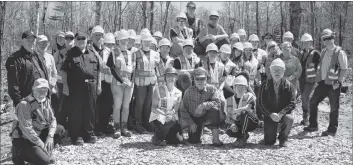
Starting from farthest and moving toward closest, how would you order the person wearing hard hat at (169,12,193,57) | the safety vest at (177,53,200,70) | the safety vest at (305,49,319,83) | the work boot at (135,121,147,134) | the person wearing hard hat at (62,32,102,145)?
the person wearing hard hat at (169,12,193,57) → the safety vest at (305,49,319,83) → the work boot at (135,121,147,134) → the safety vest at (177,53,200,70) → the person wearing hard hat at (62,32,102,145)

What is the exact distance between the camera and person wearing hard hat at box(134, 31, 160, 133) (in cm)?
739

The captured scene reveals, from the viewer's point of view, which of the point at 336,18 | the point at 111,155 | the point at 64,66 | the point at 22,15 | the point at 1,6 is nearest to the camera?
the point at 111,155

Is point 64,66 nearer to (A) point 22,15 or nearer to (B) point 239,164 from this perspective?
(B) point 239,164

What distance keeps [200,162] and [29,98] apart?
8.64 ft

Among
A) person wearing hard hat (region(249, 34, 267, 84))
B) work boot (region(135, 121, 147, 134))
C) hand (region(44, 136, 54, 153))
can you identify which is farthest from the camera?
person wearing hard hat (region(249, 34, 267, 84))

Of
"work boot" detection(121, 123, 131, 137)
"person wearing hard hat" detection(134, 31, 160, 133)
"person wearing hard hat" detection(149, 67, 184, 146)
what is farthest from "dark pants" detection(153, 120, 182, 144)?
"person wearing hard hat" detection(134, 31, 160, 133)

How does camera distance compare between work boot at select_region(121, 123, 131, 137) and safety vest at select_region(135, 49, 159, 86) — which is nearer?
work boot at select_region(121, 123, 131, 137)

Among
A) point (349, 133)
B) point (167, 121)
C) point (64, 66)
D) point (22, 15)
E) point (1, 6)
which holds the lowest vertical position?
point (349, 133)

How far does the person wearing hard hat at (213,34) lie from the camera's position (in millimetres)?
8898

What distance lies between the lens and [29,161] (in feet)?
17.2

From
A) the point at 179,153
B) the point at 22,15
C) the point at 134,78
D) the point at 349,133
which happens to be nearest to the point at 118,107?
the point at 134,78

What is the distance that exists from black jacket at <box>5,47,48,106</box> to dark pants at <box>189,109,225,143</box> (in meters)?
2.82

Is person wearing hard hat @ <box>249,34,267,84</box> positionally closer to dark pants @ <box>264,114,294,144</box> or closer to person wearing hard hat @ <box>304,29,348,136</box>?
person wearing hard hat @ <box>304,29,348,136</box>

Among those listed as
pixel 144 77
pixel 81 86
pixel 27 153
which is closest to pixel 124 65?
pixel 144 77
